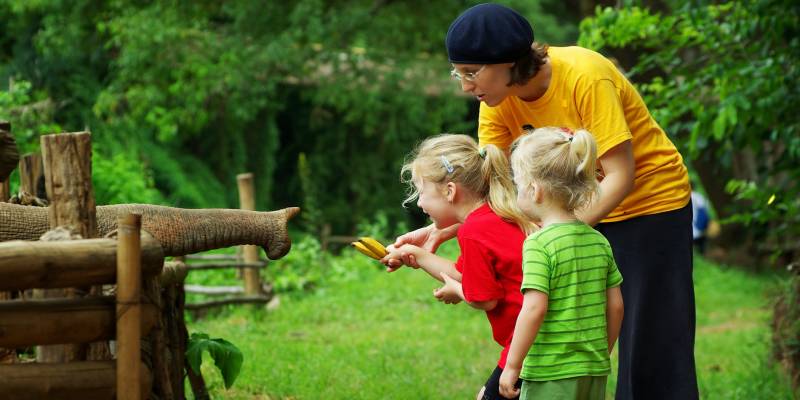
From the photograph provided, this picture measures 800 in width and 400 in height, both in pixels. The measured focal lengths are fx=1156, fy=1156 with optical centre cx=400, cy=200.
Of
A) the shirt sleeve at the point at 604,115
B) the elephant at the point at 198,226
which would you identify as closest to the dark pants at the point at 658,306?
the shirt sleeve at the point at 604,115

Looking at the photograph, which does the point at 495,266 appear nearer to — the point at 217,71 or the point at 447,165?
the point at 447,165

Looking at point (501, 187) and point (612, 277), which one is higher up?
point (501, 187)

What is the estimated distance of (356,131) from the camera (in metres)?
19.0

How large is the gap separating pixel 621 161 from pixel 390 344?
205 inches

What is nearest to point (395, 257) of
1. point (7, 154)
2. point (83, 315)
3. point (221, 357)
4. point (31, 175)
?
point (83, 315)

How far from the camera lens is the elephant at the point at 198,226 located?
4.03 metres

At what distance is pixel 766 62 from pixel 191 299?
6.26 metres

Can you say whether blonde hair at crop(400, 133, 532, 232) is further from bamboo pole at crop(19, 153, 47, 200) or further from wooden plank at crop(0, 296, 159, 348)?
bamboo pole at crop(19, 153, 47, 200)

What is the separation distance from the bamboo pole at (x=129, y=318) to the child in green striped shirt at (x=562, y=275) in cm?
111

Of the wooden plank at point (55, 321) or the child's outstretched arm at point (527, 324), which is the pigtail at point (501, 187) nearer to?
the child's outstretched arm at point (527, 324)

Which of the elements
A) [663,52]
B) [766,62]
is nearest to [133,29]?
[663,52]

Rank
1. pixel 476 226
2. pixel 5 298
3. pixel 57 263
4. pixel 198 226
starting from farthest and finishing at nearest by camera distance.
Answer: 1. pixel 5 298
2. pixel 198 226
3. pixel 476 226
4. pixel 57 263

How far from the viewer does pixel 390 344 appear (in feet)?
28.8

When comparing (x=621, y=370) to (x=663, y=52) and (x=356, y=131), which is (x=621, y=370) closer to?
(x=663, y=52)
